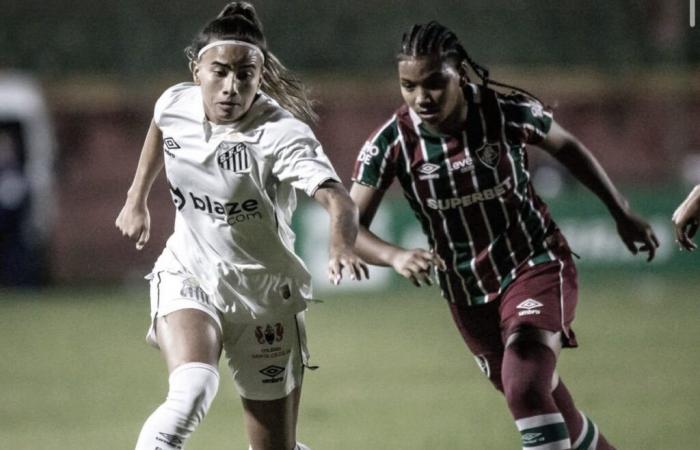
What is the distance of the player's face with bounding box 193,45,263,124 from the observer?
536cm

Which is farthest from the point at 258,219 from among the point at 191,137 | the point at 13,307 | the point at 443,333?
the point at 13,307

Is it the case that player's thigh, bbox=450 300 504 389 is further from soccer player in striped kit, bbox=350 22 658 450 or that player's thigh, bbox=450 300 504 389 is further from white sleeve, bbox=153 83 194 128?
white sleeve, bbox=153 83 194 128

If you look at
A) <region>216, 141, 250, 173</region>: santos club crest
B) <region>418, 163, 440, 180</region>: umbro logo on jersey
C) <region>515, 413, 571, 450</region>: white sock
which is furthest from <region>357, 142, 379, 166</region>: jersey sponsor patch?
<region>515, 413, 571, 450</region>: white sock

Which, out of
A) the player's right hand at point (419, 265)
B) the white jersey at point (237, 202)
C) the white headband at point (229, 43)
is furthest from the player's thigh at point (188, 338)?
the white headband at point (229, 43)

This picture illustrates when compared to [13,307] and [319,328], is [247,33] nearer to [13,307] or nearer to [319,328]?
[319,328]

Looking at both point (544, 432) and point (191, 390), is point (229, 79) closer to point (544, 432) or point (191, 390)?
point (191, 390)

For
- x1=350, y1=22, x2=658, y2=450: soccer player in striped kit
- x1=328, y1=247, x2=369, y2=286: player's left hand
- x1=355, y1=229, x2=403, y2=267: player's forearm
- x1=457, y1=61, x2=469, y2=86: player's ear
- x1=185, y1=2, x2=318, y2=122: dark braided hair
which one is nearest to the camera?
x1=328, y1=247, x2=369, y2=286: player's left hand

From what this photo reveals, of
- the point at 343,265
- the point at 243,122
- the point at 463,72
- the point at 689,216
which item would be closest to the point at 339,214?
the point at 343,265

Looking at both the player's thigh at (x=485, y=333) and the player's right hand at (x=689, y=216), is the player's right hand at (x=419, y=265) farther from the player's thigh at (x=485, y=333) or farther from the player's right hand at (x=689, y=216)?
the player's right hand at (x=689, y=216)

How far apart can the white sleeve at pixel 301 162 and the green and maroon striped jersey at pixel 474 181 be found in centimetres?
71

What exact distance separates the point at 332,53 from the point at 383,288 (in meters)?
4.62

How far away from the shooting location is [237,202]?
214 inches

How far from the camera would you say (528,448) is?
5.43m

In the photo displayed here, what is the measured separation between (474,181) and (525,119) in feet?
1.29
